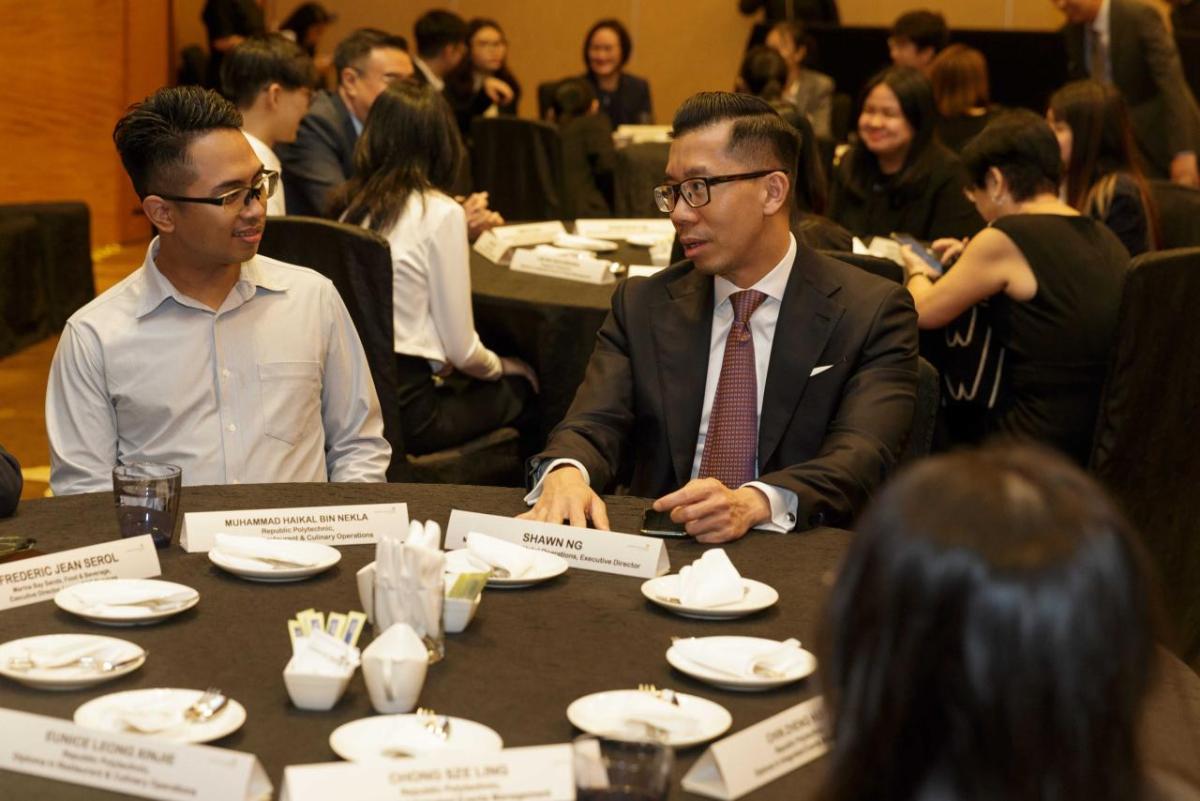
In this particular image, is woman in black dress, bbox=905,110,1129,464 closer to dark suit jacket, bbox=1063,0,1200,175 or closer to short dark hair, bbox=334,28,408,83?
short dark hair, bbox=334,28,408,83

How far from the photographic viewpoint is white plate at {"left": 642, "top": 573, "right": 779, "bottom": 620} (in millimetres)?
1833

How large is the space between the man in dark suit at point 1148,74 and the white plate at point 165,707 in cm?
621

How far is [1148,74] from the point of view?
6.99 meters

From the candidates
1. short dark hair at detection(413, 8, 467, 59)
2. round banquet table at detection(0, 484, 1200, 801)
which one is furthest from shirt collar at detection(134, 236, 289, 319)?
short dark hair at detection(413, 8, 467, 59)

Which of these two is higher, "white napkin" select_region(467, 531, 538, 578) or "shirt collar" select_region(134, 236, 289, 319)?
"shirt collar" select_region(134, 236, 289, 319)

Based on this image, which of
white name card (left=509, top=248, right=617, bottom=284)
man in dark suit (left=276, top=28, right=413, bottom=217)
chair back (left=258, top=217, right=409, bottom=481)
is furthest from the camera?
man in dark suit (left=276, top=28, right=413, bottom=217)

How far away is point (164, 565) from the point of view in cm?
198

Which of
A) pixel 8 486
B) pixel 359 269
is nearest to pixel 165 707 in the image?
pixel 8 486

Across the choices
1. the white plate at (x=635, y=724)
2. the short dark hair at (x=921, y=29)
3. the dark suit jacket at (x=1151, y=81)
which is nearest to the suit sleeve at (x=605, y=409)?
the white plate at (x=635, y=724)

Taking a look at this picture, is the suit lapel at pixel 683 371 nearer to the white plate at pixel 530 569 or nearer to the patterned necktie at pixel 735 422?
the patterned necktie at pixel 735 422

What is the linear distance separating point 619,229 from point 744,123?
2597mm

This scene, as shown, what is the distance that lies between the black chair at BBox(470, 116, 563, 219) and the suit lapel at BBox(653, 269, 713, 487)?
480cm

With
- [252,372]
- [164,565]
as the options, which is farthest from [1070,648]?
[252,372]

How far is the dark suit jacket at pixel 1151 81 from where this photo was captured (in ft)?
22.7
